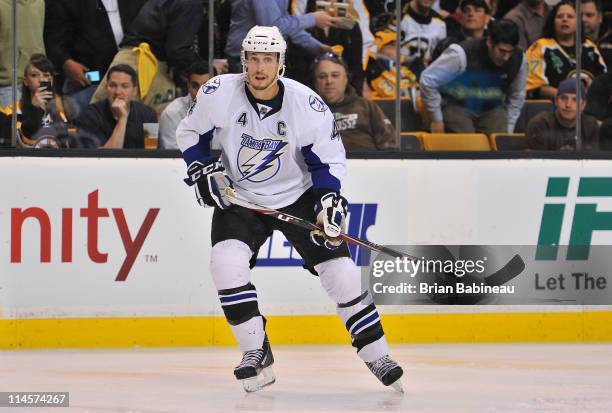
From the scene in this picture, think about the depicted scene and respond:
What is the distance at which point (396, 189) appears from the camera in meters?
Answer: 6.68

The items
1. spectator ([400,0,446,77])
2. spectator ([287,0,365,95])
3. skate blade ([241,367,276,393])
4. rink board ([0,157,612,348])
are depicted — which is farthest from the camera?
spectator ([400,0,446,77])

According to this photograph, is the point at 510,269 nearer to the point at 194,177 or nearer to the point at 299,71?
the point at 299,71

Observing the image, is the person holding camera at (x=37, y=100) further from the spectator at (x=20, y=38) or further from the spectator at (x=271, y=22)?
the spectator at (x=271, y=22)

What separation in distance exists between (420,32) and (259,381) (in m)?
2.62

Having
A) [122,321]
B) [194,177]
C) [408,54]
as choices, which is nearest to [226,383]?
[194,177]

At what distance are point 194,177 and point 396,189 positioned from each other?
6.70ft

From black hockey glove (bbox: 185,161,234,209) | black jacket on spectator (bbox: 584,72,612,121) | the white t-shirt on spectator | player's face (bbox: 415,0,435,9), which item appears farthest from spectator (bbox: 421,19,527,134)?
black hockey glove (bbox: 185,161,234,209)

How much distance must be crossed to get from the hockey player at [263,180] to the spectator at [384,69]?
6.19 feet

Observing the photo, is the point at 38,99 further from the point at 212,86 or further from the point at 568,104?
the point at 568,104

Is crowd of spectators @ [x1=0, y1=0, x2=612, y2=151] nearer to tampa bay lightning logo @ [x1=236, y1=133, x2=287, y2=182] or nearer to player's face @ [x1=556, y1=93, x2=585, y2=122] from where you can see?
player's face @ [x1=556, y1=93, x2=585, y2=122]

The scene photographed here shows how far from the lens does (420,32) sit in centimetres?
683

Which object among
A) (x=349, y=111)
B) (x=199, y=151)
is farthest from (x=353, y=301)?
(x=349, y=111)

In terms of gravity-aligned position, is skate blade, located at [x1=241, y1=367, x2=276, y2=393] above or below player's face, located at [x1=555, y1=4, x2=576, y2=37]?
below

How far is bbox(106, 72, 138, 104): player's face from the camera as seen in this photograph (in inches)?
257
